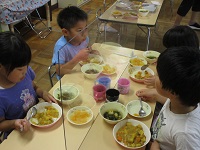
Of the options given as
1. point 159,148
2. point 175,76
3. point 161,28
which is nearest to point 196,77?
point 175,76

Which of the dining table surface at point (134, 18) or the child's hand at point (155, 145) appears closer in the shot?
the child's hand at point (155, 145)

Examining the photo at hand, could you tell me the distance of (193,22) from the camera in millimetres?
3857

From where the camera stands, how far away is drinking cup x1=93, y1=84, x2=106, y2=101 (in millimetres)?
1143

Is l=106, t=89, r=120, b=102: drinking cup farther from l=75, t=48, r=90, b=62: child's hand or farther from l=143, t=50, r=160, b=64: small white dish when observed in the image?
l=143, t=50, r=160, b=64: small white dish

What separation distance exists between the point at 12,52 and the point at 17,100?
0.96 ft

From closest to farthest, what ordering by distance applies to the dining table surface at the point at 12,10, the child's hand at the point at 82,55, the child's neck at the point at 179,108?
1. the child's neck at the point at 179,108
2. the child's hand at the point at 82,55
3. the dining table surface at the point at 12,10

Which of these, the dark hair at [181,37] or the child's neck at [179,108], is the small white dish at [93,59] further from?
the child's neck at [179,108]

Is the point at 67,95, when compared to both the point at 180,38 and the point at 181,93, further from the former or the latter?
the point at 180,38

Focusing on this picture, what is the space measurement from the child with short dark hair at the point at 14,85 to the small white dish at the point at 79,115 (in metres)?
0.16

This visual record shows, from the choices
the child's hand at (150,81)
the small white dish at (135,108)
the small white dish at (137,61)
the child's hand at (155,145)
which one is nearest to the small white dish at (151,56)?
the small white dish at (137,61)

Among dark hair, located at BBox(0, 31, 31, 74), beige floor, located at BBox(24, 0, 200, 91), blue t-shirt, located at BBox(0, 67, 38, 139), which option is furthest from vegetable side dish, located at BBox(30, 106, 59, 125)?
beige floor, located at BBox(24, 0, 200, 91)

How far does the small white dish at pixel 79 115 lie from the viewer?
3.36ft

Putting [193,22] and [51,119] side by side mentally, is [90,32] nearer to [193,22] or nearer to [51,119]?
[51,119]

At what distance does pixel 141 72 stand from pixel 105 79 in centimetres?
30
